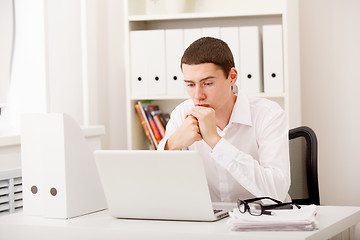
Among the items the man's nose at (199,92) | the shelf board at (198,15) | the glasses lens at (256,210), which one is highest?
the shelf board at (198,15)

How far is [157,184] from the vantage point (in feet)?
5.60

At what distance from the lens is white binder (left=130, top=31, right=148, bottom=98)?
334 cm

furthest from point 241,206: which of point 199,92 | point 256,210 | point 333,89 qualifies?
point 333,89

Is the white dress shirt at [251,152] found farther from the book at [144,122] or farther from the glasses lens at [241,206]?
the book at [144,122]

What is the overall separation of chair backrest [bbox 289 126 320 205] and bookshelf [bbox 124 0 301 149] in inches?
30.7

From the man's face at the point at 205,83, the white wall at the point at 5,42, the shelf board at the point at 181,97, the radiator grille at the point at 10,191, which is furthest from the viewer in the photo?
the shelf board at the point at 181,97

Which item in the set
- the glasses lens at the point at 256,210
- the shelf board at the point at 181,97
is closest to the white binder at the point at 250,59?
the shelf board at the point at 181,97

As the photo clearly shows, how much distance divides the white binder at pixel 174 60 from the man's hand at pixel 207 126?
1290 millimetres

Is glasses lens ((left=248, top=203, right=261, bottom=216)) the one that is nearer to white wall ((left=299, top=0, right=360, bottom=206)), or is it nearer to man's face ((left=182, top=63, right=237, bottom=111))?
man's face ((left=182, top=63, right=237, bottom=111))

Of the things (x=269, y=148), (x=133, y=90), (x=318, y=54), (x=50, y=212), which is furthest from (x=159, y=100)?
(x=50, y=212)

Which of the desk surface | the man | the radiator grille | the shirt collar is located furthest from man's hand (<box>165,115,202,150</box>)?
the radiator grille

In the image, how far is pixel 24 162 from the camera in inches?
76.6

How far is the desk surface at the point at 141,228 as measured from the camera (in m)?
1.54

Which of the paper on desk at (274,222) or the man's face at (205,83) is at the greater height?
the man's face at (205,83)
